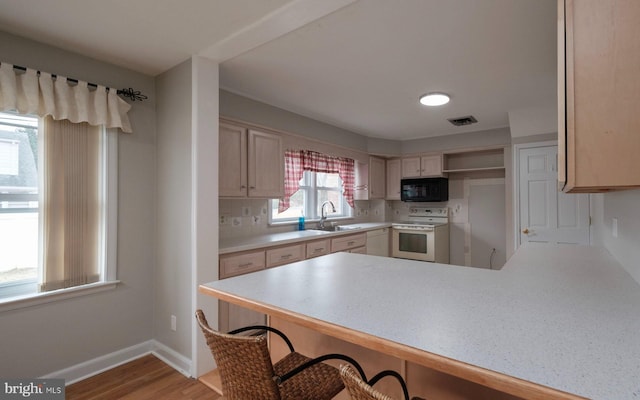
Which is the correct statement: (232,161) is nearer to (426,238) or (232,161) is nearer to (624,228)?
(624,228)

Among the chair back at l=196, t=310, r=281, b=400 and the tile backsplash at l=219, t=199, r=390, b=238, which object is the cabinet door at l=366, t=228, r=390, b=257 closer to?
the tile backsplash at l=219, t=199, r=390, b=238

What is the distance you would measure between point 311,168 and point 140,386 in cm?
281

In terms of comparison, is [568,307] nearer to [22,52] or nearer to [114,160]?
[114,160]

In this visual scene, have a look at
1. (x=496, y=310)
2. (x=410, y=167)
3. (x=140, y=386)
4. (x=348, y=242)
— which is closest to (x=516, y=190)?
(x=410, y=167)

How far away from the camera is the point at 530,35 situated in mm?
1985

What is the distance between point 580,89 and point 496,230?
14.2 ft

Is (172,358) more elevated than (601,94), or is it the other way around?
(601,94)

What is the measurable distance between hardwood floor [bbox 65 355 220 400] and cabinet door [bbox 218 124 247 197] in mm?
1445

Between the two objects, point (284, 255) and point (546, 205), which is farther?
point (546, 205)

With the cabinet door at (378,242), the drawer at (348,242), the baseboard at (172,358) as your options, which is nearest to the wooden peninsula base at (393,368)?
the baseboard at (172,358)

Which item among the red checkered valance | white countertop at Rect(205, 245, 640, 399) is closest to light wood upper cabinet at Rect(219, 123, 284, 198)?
the red checkered valance

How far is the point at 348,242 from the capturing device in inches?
154

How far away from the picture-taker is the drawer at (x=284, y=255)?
113 inches

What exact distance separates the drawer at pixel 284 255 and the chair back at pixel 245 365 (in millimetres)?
1854
